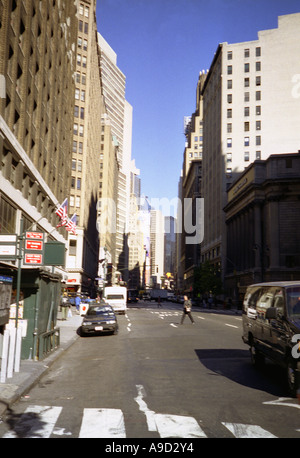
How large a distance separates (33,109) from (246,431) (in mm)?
31664

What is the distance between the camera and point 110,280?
462 ft

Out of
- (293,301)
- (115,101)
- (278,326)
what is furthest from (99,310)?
(115,101)

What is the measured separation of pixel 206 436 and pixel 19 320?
27.7 ft

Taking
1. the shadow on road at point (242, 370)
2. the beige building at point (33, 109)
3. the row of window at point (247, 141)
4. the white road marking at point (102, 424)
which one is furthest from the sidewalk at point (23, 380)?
the row of window at point (247, 141)

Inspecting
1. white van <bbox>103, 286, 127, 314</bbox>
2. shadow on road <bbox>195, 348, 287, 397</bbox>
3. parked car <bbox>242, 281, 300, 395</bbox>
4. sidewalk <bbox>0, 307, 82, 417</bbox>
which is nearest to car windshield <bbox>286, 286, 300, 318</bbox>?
parked car <bbox>242, 281, 300, 395</bbox>

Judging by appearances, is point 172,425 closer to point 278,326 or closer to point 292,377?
point 292,377

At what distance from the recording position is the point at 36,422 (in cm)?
686

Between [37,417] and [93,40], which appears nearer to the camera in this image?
[37,417]

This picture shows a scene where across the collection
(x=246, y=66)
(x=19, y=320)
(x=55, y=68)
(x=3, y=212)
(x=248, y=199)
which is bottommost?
(x=19, y=320)

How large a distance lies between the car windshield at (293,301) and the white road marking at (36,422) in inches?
204

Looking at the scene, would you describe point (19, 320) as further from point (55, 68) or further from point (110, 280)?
point (110, 280)

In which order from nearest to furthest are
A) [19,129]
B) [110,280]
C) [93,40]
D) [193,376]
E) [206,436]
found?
1. [206,436]
2. [193,376]
3. [19,129]
4. [93,40]
5. [110,280]

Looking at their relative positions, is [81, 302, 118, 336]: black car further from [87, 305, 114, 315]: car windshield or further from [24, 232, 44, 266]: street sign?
[24, 232, 44, 266]: street sign
